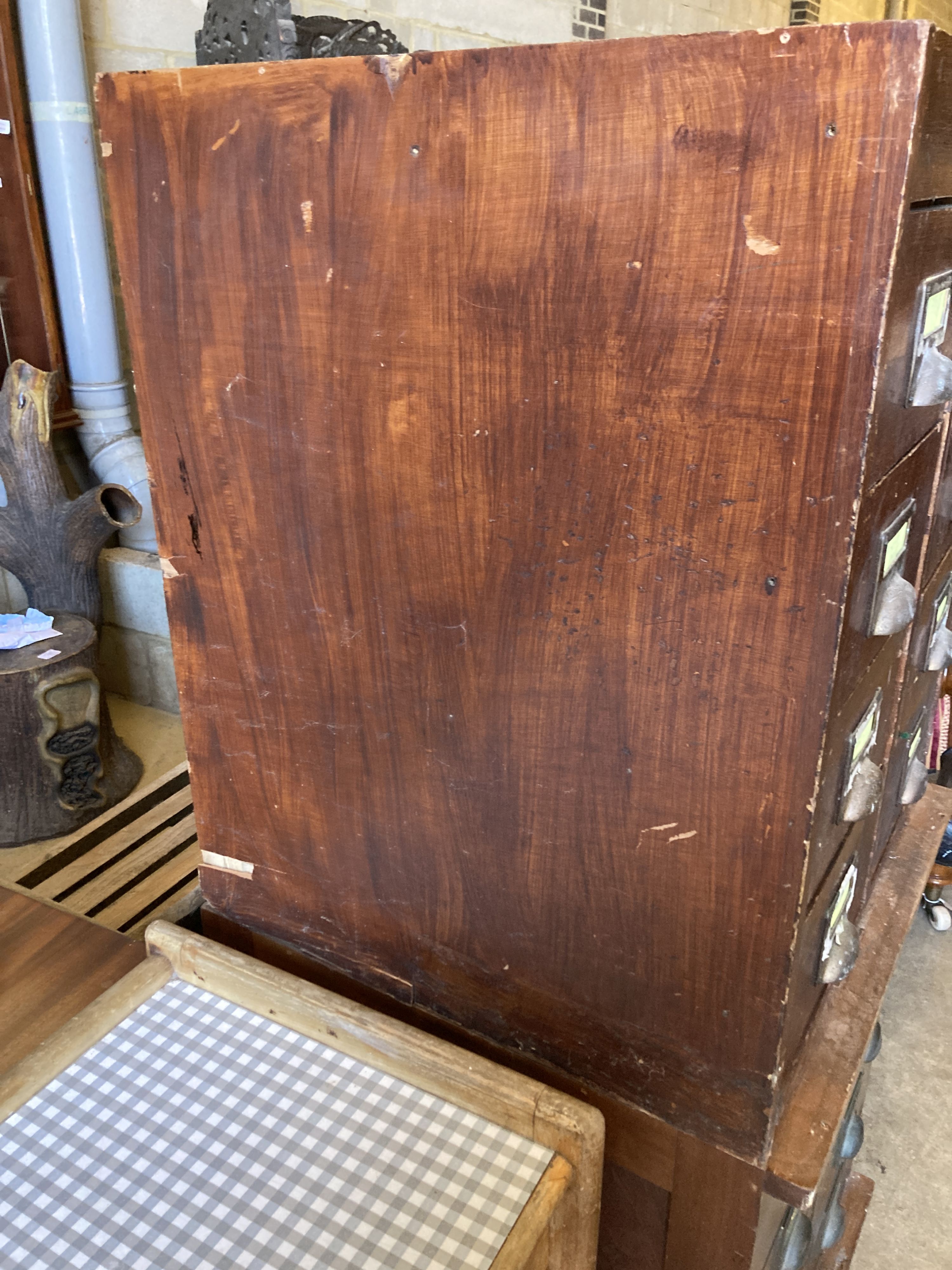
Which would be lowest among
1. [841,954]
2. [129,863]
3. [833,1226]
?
[129,863]

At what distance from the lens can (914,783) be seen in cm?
125

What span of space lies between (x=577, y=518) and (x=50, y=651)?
2073 mm

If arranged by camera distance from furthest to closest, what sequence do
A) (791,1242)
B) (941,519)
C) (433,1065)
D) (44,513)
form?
(44,513) → (791,1242) → (941,519) → (433,1065)

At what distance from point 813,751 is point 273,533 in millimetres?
465

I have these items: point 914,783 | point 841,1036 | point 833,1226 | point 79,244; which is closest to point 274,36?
point 841,1036

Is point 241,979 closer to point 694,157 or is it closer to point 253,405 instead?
point 253,405

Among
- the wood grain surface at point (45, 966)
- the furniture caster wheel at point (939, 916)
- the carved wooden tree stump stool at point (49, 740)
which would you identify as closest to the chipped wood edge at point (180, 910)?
the wood grain surface at point (45, 966)

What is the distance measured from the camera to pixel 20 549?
258 cm

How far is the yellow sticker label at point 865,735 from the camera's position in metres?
0.75

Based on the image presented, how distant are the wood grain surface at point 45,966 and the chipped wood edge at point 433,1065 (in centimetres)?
26

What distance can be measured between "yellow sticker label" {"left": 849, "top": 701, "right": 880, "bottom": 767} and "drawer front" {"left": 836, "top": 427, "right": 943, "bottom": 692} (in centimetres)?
A: 6

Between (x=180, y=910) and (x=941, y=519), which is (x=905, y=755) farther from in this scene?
(x=180, y=910)

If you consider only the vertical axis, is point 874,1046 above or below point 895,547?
below

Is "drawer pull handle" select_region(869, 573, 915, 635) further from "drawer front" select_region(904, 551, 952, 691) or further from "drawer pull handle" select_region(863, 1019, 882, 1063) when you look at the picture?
"drawer pull handle" select_region(863, 1019, 882, 1063)
